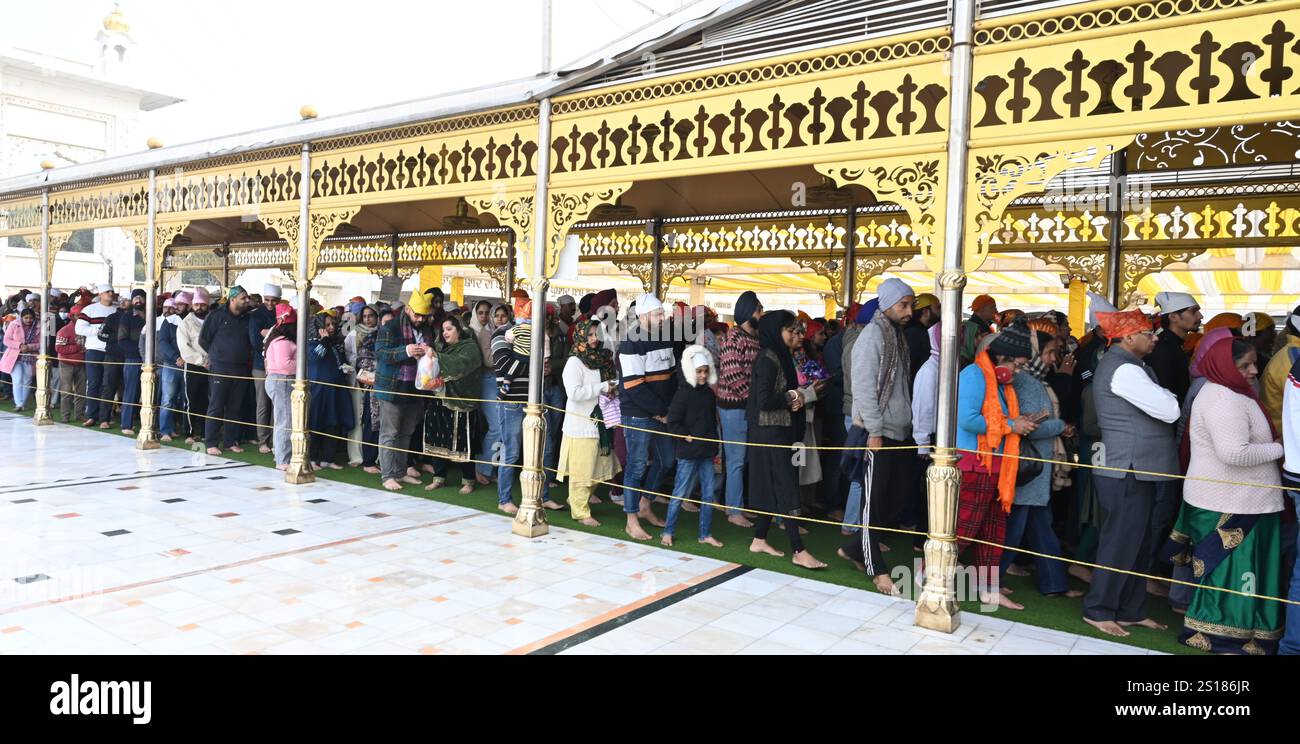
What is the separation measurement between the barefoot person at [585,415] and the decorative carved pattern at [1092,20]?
2.99 m

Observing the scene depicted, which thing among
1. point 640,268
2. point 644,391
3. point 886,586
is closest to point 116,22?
point 640,268

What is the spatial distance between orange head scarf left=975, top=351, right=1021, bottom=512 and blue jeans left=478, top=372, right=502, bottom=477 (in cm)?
356

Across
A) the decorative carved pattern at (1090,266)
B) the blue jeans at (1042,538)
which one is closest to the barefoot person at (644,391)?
the blue jeans at (1042,538)

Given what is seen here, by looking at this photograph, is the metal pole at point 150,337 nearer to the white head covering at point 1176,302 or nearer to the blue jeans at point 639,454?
the blue jeans at point 639,454

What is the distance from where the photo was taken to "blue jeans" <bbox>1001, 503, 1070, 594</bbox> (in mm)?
4402

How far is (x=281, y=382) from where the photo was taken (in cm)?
736

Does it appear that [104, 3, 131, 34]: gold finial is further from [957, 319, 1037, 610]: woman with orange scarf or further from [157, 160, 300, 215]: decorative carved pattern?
[957, 319, 1037, 610]: woman with orange scarf

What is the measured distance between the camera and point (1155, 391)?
376 cm

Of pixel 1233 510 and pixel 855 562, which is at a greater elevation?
pixel 1233 510

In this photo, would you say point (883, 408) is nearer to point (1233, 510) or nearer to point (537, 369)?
point (1233, 510)

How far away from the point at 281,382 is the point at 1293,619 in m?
7.11

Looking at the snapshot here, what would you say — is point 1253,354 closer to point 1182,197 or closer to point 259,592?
point 1182,197

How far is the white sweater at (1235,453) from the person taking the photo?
354 cm

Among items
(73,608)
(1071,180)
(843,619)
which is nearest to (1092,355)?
(843,619)
